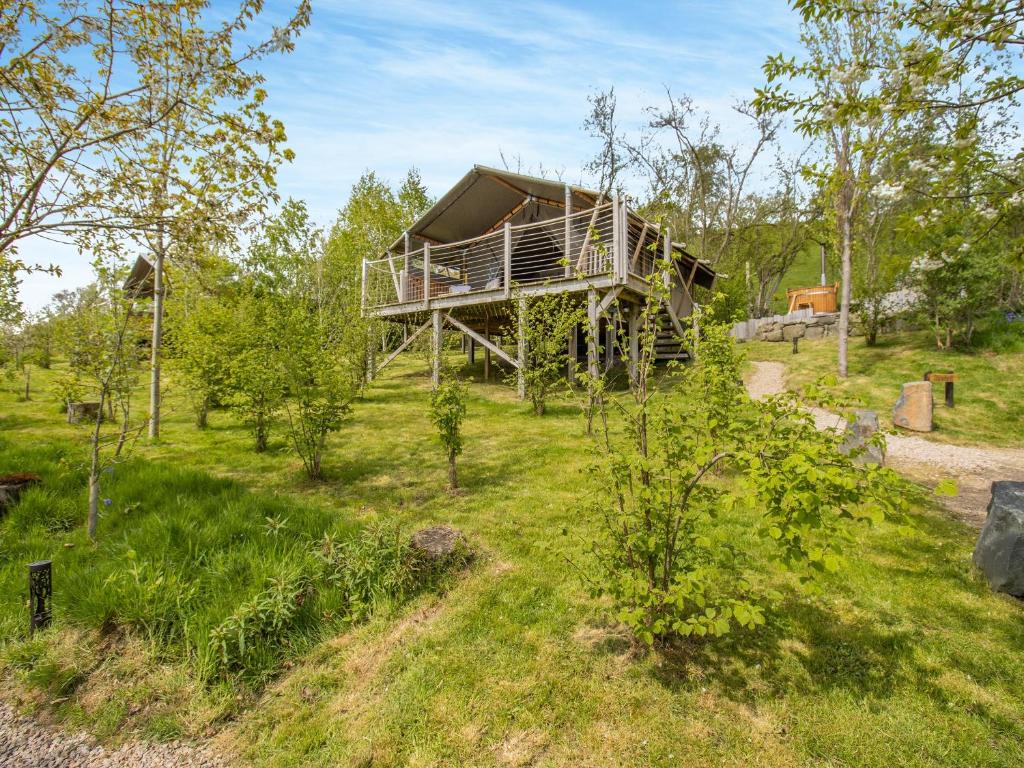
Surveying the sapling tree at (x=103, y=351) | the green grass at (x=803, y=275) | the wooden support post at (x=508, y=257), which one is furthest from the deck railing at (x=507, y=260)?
the green grass at (x=803, y=275)

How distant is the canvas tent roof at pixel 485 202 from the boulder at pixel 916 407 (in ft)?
19.3

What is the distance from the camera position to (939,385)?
1069 centimetres

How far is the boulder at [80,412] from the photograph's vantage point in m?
10.5

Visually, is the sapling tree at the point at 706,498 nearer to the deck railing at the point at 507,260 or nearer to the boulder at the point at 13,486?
the boulder at the point at 13,486

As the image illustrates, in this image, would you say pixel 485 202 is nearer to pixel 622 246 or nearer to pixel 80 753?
pixel 622 246

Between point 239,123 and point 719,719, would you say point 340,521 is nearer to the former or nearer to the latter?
point 719,719

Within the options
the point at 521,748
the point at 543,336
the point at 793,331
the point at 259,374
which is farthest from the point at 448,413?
the point at 793,331

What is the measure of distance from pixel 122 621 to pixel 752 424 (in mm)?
4759

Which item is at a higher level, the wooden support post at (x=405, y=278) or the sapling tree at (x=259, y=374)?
the wooden support post at (x=405, y=278)

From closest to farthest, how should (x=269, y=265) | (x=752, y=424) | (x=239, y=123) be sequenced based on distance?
(x=752, y=424)
(x=239, y=123)
(x=269, y=265)

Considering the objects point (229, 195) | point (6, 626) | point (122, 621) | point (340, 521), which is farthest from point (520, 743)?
point (229, 195)

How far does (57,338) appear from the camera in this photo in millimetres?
5398

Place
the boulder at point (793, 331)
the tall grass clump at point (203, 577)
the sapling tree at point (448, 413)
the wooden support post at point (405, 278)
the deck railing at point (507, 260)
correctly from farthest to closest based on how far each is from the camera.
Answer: the boulder at point (793, 331) < the wooden support post at point (405, 278) < the deck railing at point (507, 260) < the sapling tree at point (448, 413) < the tall grass clump at point (203, 577)

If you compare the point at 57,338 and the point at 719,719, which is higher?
the point at 57,338
